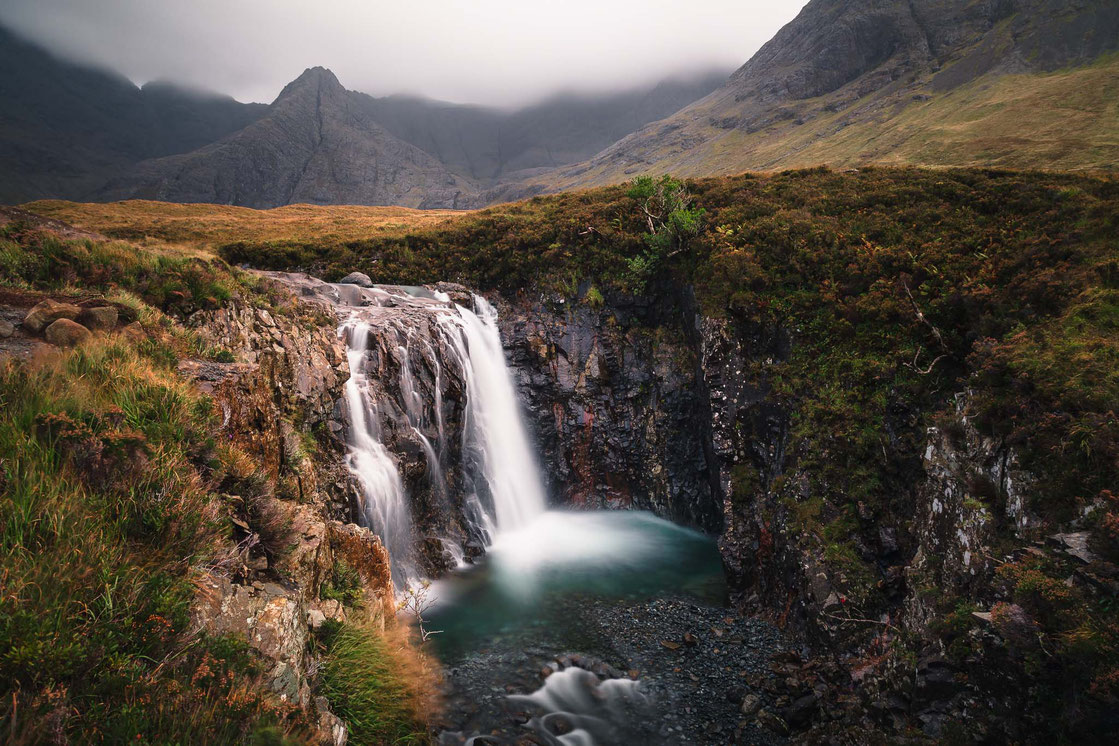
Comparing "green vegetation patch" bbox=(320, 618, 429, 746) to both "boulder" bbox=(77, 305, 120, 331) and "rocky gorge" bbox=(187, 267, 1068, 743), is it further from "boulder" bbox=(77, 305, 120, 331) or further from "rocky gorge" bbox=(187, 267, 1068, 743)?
"boulder" bbox=(77, 305, 120, 331)

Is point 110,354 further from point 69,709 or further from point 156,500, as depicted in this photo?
point 69,709

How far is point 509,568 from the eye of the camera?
16094mm

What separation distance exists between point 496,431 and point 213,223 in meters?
37.1

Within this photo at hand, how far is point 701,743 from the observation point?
9.20m

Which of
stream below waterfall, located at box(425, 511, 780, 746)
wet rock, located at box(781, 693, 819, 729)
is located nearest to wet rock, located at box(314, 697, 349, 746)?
stream below waterfall, located at box(425, 511, 780, 746)

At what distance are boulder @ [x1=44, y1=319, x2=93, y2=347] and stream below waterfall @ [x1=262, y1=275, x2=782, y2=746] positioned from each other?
7856 mm

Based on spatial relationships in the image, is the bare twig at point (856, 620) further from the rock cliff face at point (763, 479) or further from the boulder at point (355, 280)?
the boulder at point (355, 280)

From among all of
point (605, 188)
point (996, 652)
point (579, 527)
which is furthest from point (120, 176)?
point (996, 652)

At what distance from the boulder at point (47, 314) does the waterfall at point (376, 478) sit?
7.76 m

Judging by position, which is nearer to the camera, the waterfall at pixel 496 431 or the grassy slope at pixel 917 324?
the grassy slope at pixel 917 324

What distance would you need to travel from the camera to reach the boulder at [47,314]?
650 centimetres

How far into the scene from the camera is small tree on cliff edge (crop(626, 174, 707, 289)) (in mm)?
21812

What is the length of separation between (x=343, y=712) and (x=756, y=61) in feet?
783

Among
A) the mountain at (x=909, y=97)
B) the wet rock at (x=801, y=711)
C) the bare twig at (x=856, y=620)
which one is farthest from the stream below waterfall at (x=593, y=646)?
the mountain at (x=909, y=97)
